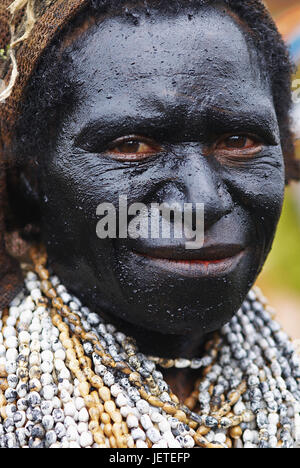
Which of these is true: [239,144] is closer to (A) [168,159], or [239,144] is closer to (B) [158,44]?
(A) [168,159]

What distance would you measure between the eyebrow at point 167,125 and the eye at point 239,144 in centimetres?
4

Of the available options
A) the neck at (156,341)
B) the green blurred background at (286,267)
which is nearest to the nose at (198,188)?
the neck at (156,341)

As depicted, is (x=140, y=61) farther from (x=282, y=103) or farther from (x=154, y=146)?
(x=282, y=103)

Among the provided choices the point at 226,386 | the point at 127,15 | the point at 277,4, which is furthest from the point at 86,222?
the point at 277,4

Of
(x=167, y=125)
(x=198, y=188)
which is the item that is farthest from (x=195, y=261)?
(x=167, y=125)

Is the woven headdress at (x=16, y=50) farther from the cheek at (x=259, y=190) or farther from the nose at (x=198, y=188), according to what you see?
the cheek at (x=259, y=190)

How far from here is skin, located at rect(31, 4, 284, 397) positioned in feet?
6.79

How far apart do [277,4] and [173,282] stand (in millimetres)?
5111

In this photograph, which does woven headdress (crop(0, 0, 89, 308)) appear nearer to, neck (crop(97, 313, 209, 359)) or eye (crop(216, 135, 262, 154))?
neck (crop(97, 313, 209, 359))

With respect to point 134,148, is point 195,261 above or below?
below

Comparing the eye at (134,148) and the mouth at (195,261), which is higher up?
the eye at (134,148)

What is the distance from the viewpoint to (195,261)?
2.09 meters

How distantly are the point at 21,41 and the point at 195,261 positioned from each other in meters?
1.04

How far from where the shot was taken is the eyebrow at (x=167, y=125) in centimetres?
207
